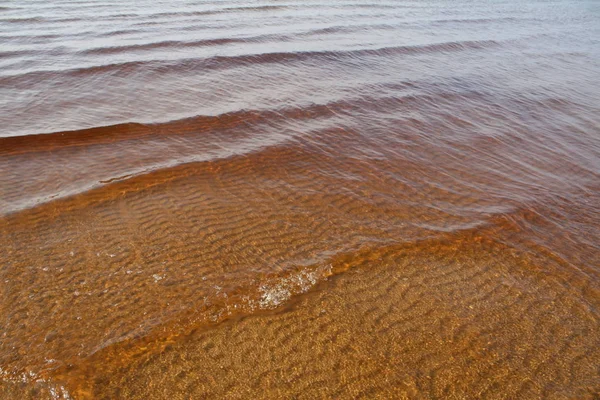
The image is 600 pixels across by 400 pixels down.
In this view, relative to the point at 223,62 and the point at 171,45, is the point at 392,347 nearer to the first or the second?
the point at 223,62

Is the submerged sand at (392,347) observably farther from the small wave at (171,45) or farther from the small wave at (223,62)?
the small wave at (171,45)

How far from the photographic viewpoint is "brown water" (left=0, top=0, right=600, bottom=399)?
3.33 metres

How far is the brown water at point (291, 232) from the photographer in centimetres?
333

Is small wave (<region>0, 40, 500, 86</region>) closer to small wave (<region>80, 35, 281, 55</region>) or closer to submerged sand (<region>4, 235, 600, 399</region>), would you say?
small wave (<region>80, 35, 281, 55</region>)

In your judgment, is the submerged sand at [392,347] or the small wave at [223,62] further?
the small wave at [223,62]

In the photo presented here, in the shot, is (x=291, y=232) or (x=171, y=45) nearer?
(x=291, y=232)

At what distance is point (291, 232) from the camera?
4.95 metres

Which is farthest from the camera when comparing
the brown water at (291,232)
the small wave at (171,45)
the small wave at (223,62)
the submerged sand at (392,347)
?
the small wave at (171,45)

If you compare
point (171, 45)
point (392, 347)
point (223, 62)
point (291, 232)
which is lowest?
point (392, 347)

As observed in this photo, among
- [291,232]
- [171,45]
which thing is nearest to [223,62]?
[171,45]

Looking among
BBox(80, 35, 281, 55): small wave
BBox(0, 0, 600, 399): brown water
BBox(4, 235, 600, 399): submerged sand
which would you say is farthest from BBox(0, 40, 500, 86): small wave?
BBox(4, 235, 600, 399): submerged sand

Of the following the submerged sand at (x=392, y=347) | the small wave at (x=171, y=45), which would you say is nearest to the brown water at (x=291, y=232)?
the submerged sand at (x=392, y=347)

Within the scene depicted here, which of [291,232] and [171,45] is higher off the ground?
[171,45]

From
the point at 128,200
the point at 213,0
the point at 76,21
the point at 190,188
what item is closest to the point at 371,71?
the point at 190,188
